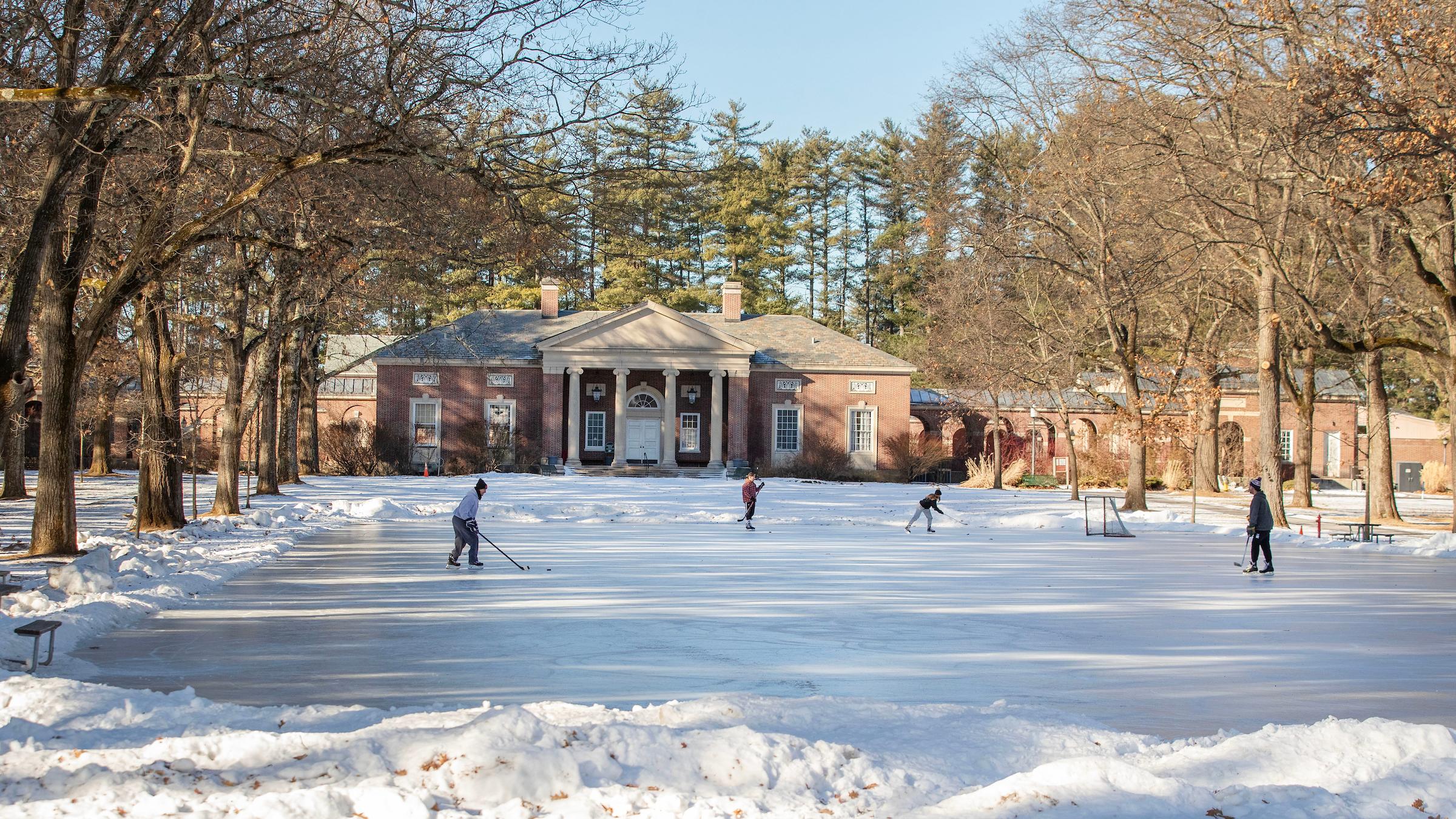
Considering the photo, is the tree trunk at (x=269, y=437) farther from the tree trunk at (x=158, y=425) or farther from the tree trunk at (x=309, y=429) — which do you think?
the tree trunk at (x=309, y=429)

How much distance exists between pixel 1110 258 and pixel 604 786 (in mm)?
26721

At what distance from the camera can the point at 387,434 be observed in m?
44.9

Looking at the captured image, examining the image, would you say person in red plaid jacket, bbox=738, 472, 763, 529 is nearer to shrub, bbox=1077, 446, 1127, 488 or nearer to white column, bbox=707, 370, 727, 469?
white column, bbox=707, 370, 727, 469

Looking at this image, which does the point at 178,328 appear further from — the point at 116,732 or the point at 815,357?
the point at 815,357

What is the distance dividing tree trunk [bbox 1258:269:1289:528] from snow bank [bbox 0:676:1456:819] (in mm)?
20675

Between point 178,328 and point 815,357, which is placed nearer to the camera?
point 178,328

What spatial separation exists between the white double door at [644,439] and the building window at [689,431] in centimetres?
89

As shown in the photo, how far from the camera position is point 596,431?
47656mm

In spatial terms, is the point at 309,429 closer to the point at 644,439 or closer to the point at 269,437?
the point at 644,439

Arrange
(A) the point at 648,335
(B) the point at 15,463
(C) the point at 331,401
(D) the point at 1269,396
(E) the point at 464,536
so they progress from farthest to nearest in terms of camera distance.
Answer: (C) the point at 331,401 < (A) the point at 648,335 < (B) the point at 15,463 < (D) the point at 1269,396 < (E) the point at 464,536

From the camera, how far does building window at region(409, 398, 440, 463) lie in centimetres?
4562

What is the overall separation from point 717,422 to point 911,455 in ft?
26.5

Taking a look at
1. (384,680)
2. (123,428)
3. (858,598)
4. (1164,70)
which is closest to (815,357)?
(1164,70)

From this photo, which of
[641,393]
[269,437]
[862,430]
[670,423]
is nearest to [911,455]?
[862,430]
